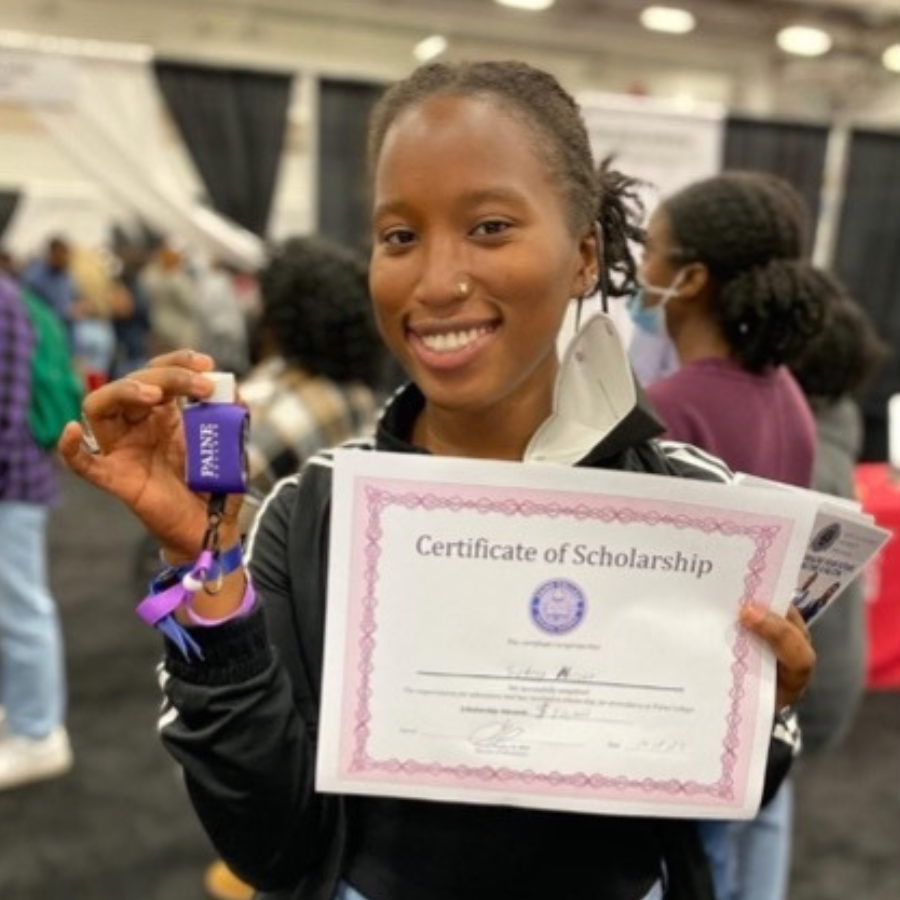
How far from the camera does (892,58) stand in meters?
8.02

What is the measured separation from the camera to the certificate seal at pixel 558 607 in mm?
712

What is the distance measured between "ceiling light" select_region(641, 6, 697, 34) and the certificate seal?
25.9 feet

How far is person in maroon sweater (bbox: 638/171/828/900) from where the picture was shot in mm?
1247

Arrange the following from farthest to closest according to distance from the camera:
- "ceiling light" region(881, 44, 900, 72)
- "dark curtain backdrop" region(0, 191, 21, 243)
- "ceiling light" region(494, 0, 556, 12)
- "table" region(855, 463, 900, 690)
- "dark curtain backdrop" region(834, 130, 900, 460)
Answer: "ceiling light" region(881, 44, 900, 72), "ceiling light" region(494, 0, 556, 12), "dark curtain backdrop" region(0, 191, 21, 243), "dark curtain backdrop" region(834, 130, 900, 460), "table" region(855, 463, 900, 690)

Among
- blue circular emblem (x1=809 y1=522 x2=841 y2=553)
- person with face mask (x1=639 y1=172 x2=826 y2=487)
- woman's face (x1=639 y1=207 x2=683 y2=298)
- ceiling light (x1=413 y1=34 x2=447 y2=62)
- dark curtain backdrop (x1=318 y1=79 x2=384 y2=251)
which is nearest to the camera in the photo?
blue circular emblem (x1=809 y1=522 x2=841 y2=553)

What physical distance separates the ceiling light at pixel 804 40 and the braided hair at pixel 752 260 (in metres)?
7.31

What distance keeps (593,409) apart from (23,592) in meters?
1.89

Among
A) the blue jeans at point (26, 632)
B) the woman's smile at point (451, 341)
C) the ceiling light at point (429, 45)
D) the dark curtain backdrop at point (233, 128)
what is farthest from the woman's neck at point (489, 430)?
the ceiling light at point (429, 45)

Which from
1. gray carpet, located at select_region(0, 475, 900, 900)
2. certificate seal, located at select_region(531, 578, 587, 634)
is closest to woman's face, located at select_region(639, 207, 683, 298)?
certificate seal, located at select_region(531, 578, 587, 634)

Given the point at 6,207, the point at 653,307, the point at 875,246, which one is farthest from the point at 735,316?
the point at 6,207

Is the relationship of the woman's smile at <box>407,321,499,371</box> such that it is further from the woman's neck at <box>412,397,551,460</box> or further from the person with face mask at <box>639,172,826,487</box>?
the person with face mask at <box>639,172,826,487</box>

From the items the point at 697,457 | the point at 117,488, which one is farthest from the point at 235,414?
the point at 697,457

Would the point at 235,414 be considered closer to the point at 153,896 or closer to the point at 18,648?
the point at 153,896

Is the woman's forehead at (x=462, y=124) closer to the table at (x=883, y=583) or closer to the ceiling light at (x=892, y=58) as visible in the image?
the table at (x=883, y=583)
